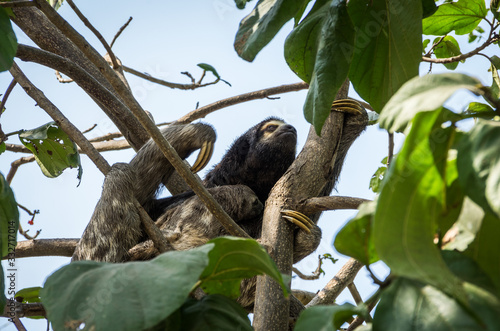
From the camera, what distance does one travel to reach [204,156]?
5145 mm

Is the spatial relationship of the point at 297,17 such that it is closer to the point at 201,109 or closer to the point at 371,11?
the point at 371,11

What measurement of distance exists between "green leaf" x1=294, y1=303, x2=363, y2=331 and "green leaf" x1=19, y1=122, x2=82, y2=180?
3.55m

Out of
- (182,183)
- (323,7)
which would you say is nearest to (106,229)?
(182,183)

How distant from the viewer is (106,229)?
4445 millimetres

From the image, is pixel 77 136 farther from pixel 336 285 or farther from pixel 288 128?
pixel 288 128

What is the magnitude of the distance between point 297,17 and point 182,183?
3611 millimetres

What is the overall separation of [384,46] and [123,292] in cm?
161

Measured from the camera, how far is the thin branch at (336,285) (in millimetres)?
4074

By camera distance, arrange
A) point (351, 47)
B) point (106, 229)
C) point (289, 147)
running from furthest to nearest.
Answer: point (289, 147) → point (106, 229) → point (351, 47)

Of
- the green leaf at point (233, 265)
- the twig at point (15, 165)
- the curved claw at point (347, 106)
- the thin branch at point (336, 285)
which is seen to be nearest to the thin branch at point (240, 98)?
the curved claw at point (347, 106)

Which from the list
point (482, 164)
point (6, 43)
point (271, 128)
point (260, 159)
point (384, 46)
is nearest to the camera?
point (482, 164)

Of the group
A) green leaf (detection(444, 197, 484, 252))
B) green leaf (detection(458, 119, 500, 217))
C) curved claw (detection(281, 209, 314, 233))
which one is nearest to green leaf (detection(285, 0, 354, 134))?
green leaf (detection(444, 197, 484, 252))

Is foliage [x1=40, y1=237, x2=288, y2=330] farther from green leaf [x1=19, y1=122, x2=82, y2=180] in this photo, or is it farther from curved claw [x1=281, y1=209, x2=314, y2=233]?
green leaf [x1=19, y1=122, x2=82, y2=180]

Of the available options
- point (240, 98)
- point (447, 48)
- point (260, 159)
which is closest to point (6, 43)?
point (260, 159)
